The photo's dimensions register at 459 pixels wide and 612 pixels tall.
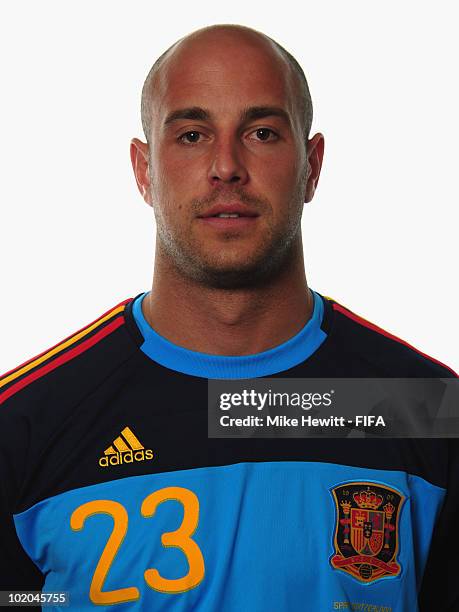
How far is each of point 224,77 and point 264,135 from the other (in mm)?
210

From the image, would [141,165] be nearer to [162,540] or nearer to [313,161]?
[313,161]

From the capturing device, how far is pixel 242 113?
2.78 m

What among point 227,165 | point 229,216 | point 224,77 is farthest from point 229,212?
point 224,77

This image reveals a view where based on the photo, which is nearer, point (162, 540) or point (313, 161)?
point (162, 540)

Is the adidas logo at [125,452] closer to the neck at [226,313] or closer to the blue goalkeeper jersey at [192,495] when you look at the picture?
the blue goalkeeper jersey at [192,495]

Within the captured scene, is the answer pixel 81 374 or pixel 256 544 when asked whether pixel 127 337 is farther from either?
pixel 256 544

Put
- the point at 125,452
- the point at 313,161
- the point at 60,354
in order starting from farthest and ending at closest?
the point at 313,161 < the point at 60,354 < the point at 125,452

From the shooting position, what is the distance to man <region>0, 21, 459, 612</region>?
2.71 metres

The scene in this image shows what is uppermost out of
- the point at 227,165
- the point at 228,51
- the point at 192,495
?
the point at 228,51

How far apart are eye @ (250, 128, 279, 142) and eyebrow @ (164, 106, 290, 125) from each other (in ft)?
0.13

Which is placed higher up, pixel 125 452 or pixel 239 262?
pixel 239 262

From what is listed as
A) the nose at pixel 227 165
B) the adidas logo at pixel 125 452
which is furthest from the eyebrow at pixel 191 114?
the adidas logo at pixel 125 452

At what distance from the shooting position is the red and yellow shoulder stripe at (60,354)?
9.68 feet

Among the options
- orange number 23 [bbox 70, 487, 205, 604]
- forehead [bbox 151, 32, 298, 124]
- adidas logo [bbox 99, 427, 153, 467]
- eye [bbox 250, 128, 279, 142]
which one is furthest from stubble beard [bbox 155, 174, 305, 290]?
orange number 23 [bbox 70, 487, 205, 604]
